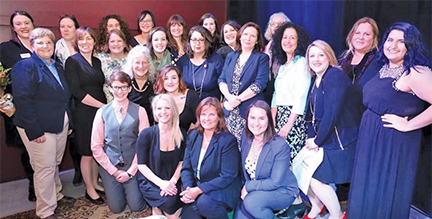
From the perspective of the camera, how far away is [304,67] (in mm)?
3064

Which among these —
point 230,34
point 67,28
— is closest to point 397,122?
point 230,34

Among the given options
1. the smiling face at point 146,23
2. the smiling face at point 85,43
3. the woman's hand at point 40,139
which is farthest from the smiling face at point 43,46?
the smiling face at point 146,23

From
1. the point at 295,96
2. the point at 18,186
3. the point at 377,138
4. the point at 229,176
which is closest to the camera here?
the point at 377,138

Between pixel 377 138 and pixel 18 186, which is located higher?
pixel 377 138

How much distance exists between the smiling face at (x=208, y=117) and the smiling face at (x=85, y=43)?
136 centimetres

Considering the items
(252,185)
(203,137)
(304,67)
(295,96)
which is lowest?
(252,185)

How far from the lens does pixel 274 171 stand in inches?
104

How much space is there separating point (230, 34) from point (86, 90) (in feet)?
5.14

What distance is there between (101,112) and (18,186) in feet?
5.48

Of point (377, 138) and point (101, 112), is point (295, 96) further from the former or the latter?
point (101, 112)

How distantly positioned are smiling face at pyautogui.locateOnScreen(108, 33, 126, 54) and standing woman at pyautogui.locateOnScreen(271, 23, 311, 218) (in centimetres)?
148

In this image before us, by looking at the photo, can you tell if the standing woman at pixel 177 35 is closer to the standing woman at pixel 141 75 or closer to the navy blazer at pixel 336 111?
the standing woman at pixel 141 75

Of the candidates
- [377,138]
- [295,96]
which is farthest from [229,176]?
[377,138]

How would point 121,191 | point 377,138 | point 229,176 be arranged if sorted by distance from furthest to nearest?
point 121,191, point 229,176, point 377,138
